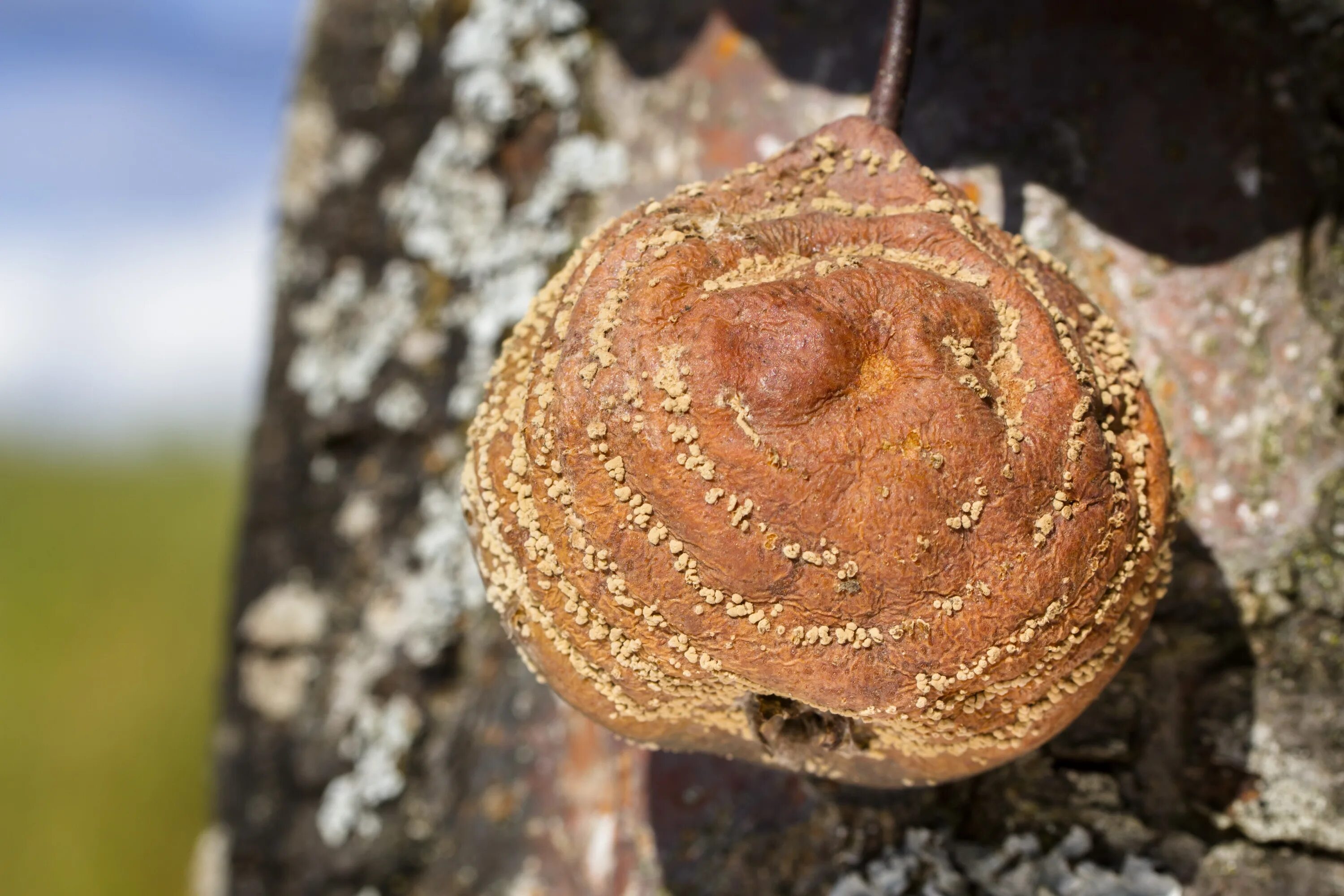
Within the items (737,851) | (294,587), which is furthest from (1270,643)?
(294,587)

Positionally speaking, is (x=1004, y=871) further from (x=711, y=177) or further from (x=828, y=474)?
(x=711, y=177)

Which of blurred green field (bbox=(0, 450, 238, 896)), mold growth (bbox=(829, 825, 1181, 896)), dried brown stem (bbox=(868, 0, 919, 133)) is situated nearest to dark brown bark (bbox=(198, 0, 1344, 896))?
mold growth (bbox=(829, 825, 1181, 896))

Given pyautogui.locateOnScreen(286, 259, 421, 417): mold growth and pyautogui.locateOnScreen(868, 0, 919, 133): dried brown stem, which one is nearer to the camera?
pyautogui.locateOnScreen(868, 0, 919, 133): dried brown stem

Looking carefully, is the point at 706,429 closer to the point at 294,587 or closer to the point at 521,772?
the point at 521,772

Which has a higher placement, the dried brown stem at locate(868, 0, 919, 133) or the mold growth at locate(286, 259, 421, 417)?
the dried brown stem at locate(868, 0, 919, 133)

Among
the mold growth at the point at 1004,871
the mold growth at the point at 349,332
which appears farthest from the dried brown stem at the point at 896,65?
the mold growth at the point at 349,332

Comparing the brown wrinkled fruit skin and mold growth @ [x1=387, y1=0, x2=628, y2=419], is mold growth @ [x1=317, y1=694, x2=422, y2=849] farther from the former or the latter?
the brown wrinkled fruit skin

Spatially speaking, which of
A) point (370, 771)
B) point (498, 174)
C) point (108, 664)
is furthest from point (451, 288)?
point (108, 664)
